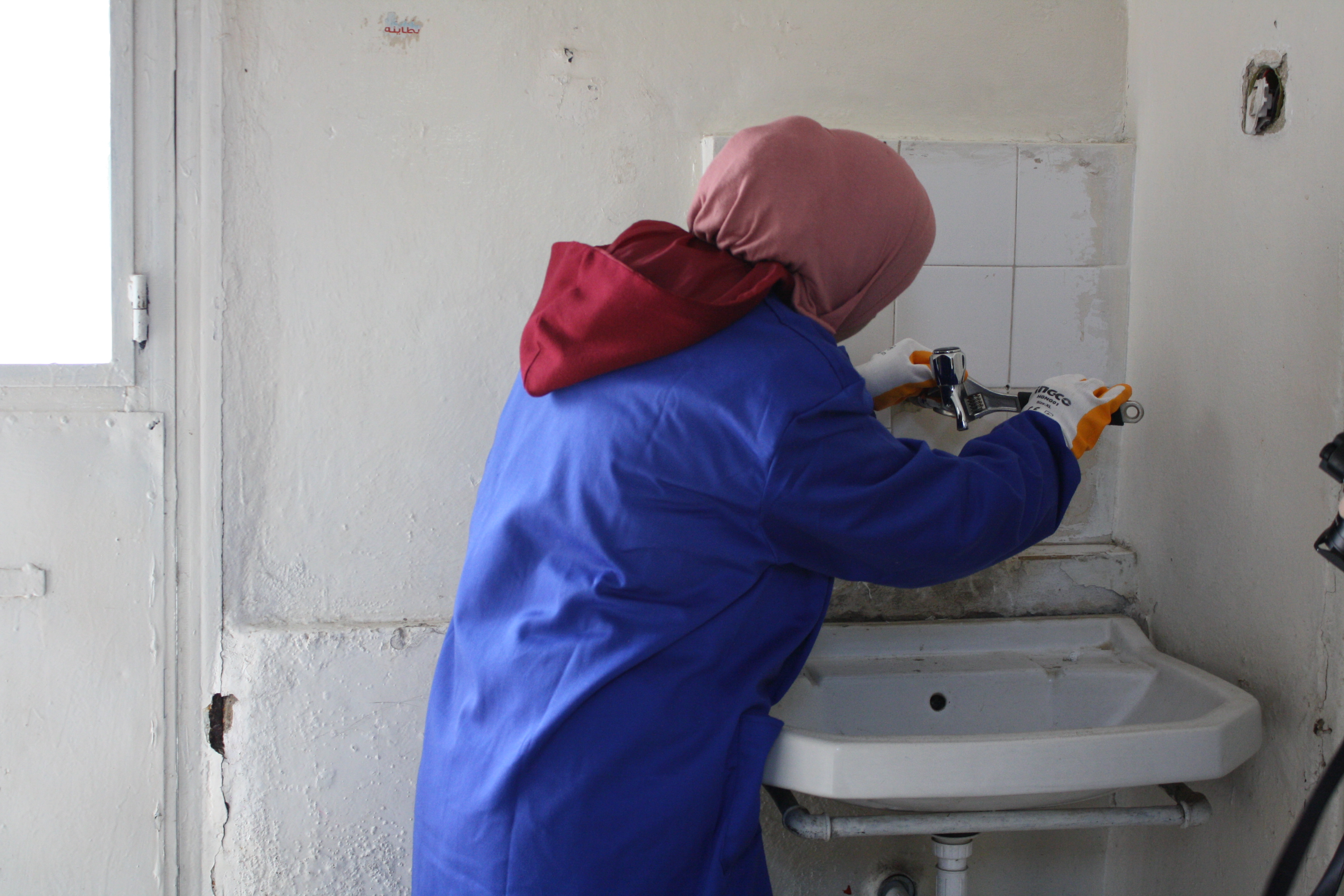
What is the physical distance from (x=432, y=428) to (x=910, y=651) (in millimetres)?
766

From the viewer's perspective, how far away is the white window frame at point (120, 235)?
1293 millimetres

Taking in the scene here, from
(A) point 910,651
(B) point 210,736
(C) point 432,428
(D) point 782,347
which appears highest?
(D) point 782,347

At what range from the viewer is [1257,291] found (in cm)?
113

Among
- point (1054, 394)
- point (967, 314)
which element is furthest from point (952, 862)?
point (967, 314)

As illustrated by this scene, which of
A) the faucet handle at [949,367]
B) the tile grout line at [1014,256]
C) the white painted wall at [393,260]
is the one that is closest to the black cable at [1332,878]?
the faucet handle at [949,367]

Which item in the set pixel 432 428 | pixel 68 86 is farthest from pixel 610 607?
pixel 68 86

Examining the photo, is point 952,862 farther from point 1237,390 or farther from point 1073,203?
point 1073,203

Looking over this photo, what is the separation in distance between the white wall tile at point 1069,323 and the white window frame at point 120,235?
4.15 ft

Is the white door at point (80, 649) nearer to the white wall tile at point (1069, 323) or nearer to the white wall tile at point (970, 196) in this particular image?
the white wall tile at point (970, 196)

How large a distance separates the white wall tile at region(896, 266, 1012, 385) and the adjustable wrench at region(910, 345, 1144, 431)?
6.2 inches

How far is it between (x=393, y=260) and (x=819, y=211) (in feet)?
2.15

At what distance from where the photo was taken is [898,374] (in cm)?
123

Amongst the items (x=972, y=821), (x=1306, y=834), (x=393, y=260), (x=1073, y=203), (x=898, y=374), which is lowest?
(x=972, y=821)

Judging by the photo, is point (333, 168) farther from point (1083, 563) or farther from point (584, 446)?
point (1083, 563)
